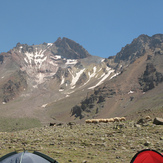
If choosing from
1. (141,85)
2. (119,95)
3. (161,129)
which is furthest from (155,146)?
(141,85)

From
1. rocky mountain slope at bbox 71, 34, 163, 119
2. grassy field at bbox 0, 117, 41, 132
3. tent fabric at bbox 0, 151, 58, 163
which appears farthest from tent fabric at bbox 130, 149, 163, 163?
rocky mountain slope at bbox 71, 34, 163, 119

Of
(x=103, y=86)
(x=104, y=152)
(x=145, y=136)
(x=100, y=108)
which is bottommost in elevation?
(x=104, y=152)

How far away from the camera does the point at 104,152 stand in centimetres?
1499

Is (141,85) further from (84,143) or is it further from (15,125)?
(84,143)

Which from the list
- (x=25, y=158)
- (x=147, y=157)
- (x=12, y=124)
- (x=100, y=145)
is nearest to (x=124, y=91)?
(x=12, y=124)

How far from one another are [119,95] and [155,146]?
143 m

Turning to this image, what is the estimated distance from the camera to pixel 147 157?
10359 mm

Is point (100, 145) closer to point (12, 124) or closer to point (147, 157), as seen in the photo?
point (147, 157)

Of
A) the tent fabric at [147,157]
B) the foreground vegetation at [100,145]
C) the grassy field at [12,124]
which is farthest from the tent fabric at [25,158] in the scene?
the grassy field at [12,124]

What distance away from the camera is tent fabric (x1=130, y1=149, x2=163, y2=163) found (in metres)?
10.3

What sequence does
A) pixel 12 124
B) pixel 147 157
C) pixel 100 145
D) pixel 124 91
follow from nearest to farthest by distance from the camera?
pixel 147 157, pixel 100 145, pixel 12 124, pixel 124 91

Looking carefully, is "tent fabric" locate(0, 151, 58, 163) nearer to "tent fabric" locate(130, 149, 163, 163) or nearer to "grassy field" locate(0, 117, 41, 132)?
"tent fabric" locate(130, 149, 163, 163)

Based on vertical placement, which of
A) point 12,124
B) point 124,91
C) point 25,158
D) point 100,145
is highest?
point 124,91

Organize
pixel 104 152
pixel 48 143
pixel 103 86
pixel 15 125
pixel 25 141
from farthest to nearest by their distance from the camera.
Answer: pixel 103 86
pixel 15 125
pixel 25 141
pixel 48 143
pixel 104 152
